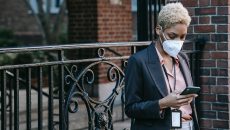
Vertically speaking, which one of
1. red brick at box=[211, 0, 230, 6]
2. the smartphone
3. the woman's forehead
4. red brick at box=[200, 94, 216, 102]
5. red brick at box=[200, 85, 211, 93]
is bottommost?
red brick at box=[200, 94, 216, 102]

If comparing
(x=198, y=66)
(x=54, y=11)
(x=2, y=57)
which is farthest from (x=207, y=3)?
(x=54, y=11)

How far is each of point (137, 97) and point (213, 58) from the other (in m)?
1.86

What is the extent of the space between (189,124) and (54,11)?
46.0 feet

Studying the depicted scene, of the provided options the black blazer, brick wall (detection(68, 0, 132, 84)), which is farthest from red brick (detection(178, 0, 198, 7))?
brick wall (detection(68, 0, 132, 84))

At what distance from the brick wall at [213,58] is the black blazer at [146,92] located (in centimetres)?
169

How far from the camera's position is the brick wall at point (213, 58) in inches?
154

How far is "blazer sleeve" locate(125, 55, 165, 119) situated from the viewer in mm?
2363

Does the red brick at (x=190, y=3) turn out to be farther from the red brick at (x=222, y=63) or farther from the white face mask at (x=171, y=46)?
the white face mask at (x=171, y=46)

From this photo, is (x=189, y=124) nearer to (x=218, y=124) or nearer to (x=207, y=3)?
(x=218, y=124)

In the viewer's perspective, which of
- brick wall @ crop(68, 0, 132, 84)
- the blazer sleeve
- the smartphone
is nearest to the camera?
the smartphone

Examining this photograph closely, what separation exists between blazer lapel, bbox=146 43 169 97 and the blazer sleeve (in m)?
0.08

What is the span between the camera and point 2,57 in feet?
29.5

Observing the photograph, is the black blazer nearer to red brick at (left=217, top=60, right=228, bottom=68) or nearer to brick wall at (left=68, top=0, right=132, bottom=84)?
red brick at (left=217, top=60, right=228, bottom=68)

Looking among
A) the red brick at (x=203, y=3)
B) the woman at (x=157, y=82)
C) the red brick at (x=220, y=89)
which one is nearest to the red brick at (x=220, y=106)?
the red brick at (x=220, y=89)
